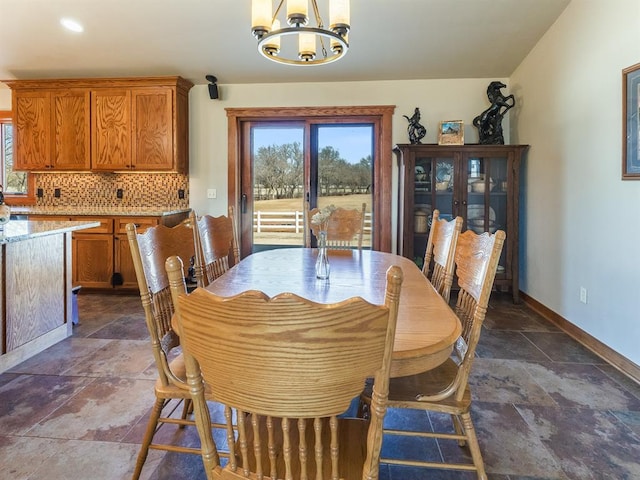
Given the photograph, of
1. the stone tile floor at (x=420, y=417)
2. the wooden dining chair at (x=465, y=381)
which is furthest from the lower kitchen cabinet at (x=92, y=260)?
the wooden dining chair at (x=465, y=381)

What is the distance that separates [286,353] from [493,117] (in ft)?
13.4

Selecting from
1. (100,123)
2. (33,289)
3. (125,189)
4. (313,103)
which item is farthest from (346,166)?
(33,289)

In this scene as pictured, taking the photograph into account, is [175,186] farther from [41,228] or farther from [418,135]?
[418,135]

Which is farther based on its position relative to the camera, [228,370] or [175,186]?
[175,186]

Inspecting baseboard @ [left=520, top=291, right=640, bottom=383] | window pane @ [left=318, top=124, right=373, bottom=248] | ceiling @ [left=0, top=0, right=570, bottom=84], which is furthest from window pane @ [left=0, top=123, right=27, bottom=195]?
baseboard @ [left=520, top=291, right=640, bottom=383]

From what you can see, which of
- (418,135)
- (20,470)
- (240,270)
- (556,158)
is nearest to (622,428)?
(240,270)

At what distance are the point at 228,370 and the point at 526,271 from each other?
396 centimetres

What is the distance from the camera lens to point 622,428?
1.80m

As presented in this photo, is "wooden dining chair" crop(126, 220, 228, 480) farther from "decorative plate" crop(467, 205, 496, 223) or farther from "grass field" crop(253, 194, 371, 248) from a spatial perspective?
"decorative plate" crop(467, 205, 496, 223)

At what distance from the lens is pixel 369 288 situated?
1555 mm

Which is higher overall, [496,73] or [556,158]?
[496,73]

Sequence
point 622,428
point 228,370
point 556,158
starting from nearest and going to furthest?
point 228,370 < point 622,428 < point 556,158

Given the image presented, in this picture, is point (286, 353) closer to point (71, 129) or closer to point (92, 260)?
point (92, 260)

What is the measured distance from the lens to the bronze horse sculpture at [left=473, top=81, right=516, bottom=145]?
396 centimetres
